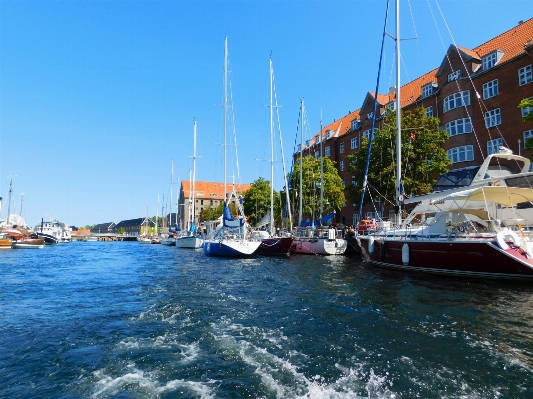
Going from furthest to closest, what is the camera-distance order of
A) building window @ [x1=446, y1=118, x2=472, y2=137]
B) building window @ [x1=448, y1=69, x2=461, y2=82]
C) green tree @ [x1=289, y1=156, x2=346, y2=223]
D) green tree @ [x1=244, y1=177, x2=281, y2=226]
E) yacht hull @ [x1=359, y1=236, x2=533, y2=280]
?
green tree @ [x1=244, y1=177, x2=281, y2=226] → green tree @ [x1=289, y1=156, x2=346, y2=223] → building window @ [x1=448, y1=69, x2=461, y2=82] → building window @ [x1=446, y1=118, x2=472, y2=137] → yacht hull @ [x1=359, y1=236, x2=533, y2=280]

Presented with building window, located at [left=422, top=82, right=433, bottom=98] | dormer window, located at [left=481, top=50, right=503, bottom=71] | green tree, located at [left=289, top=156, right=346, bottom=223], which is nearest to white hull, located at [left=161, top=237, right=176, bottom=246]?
green tree, located at [left=289, top=156, right=346, bottom=223]

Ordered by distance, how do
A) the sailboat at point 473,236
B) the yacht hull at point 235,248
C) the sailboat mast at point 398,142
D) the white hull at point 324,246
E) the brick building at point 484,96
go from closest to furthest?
the sailboat at point 473,236 → the sailboat mast at point 398,142 → the yacht hull at point 235,248 → the brick building at point 484,96 → the white hull at point 324,246

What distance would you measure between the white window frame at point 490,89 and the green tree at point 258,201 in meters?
32.4

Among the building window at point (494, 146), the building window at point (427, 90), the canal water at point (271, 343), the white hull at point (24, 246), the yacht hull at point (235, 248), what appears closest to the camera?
the canal water at point (271, 343)

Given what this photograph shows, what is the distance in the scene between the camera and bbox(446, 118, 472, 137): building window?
38.0m

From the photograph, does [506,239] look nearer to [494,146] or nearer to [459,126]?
[494,146]

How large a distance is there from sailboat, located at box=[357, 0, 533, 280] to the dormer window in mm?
21254

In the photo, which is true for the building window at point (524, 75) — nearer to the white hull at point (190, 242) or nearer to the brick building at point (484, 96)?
the brick building at point (484, 96)

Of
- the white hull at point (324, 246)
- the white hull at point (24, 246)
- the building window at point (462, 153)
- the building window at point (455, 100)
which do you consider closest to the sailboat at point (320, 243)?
the white hull at point (324, 246)

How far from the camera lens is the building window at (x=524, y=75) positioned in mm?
33694

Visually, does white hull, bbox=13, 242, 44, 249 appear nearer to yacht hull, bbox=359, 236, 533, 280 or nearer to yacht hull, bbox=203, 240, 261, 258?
yacht hull, bbox=203, 240, 261, 258

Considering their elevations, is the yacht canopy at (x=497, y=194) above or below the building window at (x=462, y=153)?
below

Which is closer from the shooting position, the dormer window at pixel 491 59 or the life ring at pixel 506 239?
the life ring at pixel 506 239

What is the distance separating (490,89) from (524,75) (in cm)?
359
